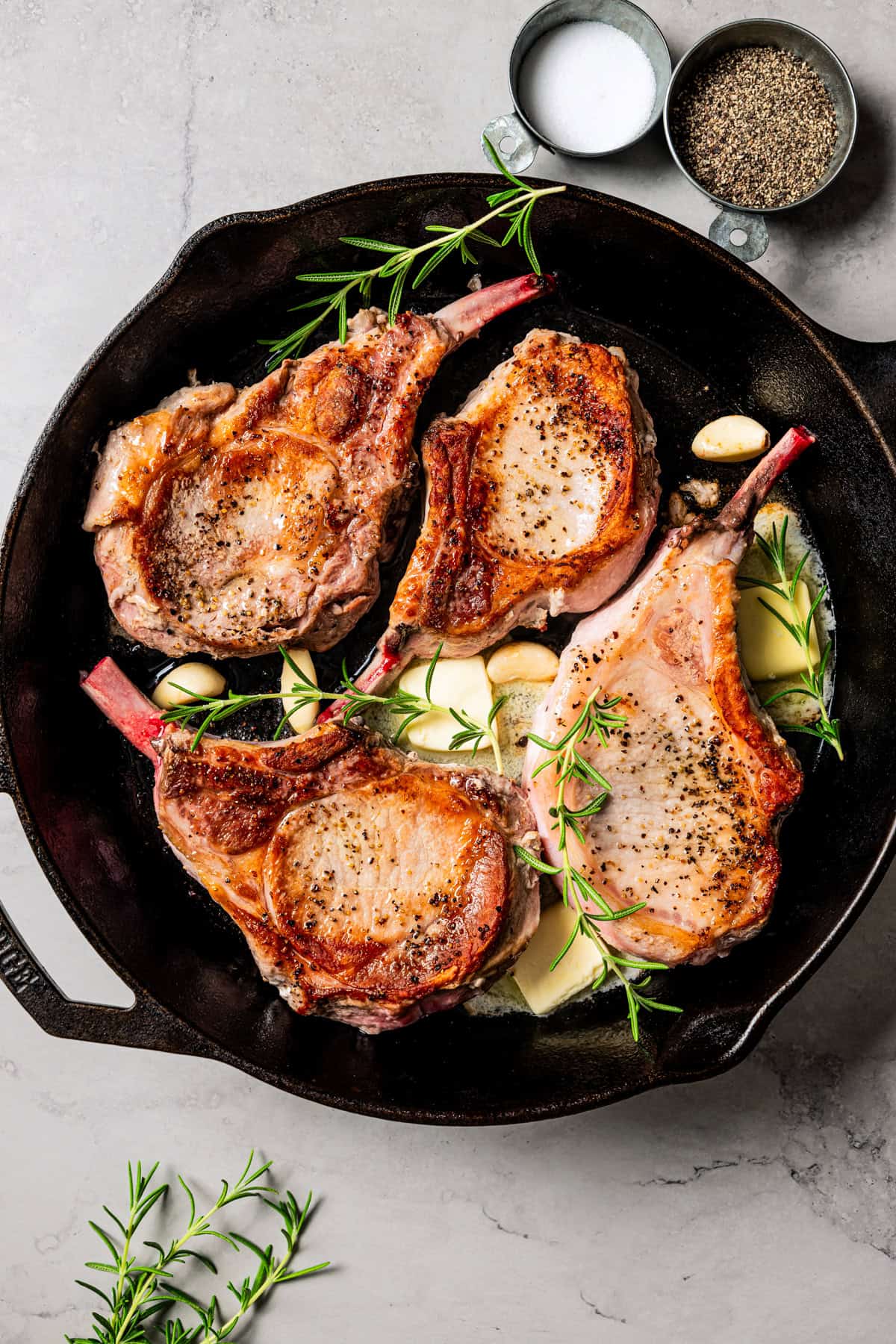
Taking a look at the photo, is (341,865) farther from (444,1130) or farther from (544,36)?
(544,36)

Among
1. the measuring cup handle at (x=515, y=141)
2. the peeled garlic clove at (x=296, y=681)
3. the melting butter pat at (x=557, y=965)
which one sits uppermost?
the measuring cup handle at (x=515, y=141)

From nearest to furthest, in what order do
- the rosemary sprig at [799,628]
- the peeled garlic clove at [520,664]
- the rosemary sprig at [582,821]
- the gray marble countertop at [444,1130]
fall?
the rosemary sprig at [582,821]
the rosemary sprig at [799,628]
the peeled garlic clove at [520,664]
the gray marble countertop at [444,1130]

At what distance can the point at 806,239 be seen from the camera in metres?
3.12

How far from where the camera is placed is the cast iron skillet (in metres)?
2.73

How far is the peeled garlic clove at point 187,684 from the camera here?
9.77 ft

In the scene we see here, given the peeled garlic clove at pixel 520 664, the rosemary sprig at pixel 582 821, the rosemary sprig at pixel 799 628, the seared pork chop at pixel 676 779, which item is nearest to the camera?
the rosemary sprig at pixel 582 821

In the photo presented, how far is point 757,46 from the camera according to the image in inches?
117

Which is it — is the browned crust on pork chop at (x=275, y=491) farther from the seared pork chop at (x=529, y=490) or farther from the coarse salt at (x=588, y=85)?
the coarse salt at (x=588, y=85)

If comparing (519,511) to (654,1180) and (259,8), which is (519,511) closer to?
(259,8)

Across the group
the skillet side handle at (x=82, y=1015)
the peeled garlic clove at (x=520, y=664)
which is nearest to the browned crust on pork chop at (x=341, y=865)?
the skillet side handle at (x=82, y=1015)

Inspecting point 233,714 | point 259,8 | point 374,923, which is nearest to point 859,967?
point 374,923

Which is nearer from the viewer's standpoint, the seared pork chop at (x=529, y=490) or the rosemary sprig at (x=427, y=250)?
the rosemary sprig at (x=427, y=250)

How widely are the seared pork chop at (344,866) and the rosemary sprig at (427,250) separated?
1115 mm

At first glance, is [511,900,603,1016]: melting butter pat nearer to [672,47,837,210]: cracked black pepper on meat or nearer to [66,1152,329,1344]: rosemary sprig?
[66,1152,329,1344]: rosemary sprig
